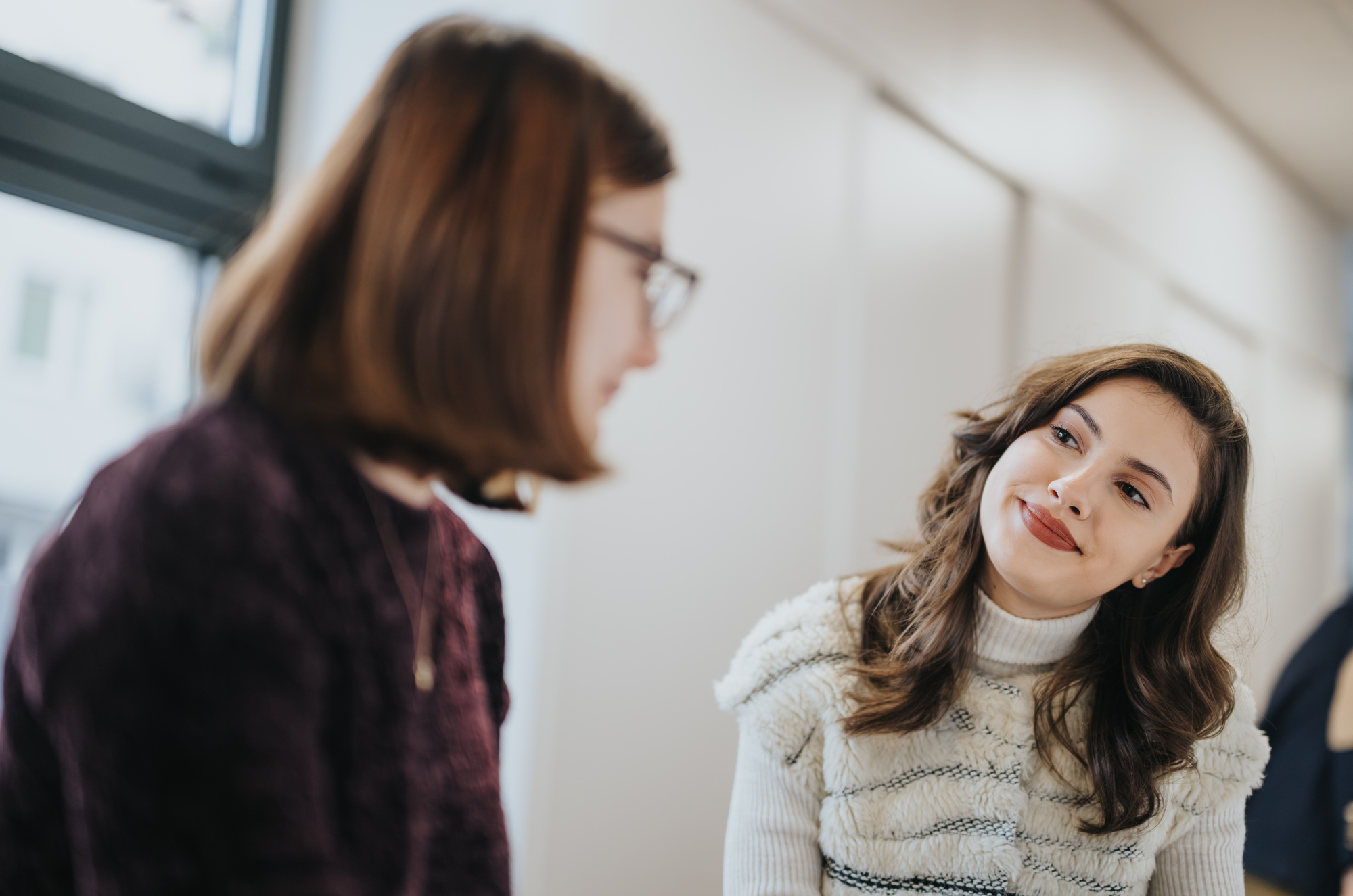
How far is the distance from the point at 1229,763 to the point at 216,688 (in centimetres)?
118

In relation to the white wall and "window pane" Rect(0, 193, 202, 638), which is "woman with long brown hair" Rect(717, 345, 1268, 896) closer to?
the white wall

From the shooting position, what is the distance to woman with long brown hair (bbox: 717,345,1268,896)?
1.28 meters

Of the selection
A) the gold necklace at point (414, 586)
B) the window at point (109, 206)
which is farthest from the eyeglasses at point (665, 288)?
the window at point (109, 206)

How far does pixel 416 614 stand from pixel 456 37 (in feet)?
1.31

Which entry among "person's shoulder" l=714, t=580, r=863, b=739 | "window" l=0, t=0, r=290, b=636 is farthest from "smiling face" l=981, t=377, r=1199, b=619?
"window" l=0, t=0, r=290, b=636

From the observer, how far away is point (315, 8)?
210 centimetres

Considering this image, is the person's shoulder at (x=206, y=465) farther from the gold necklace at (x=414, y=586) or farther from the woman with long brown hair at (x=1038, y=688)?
the woman with long brown hair at (x=1038, y=688)

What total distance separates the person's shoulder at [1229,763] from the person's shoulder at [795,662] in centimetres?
43

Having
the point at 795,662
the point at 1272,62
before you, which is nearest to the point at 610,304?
the point at 795,662

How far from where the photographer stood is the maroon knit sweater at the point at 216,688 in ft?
2.11

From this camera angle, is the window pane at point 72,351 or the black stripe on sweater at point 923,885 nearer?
the black stripe on sweater at point 923,885

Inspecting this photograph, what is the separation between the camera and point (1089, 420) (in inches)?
50.7

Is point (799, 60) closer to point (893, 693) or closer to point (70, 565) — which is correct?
point (893, 693)

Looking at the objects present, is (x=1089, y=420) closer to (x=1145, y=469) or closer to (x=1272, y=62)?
(x=1145, y=469)
